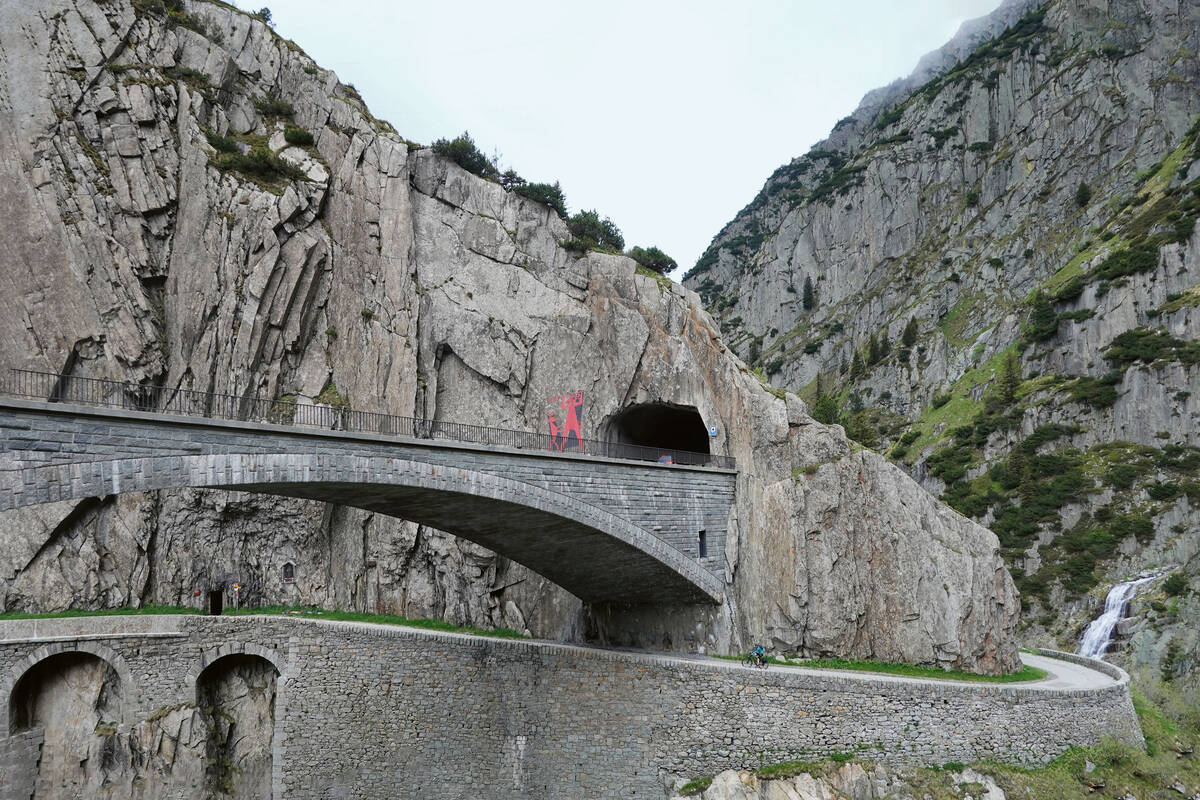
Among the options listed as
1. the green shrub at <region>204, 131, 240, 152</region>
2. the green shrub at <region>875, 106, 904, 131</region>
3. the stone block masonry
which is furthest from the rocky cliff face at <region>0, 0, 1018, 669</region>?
the green shrub at <region>875, 106, 904, 131</region>

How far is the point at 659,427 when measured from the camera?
32938 millimetres

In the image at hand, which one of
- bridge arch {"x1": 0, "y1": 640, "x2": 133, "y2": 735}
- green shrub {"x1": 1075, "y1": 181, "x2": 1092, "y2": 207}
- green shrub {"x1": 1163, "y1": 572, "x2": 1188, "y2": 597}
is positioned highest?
green shrub {"x1": 1075, "y1": 181, "x2": 1092, "y2": 207}

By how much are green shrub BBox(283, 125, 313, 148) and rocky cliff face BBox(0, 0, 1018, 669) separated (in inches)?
5.1

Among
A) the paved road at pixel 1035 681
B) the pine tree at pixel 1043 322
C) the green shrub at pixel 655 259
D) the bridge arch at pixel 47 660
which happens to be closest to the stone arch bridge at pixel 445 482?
the paved road at pixel 1035 681

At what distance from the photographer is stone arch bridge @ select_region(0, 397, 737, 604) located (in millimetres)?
12875

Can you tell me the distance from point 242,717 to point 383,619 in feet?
18.2

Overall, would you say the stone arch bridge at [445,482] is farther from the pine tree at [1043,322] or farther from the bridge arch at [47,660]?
the pine tree at [1043,322]

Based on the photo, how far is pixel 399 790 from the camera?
73.0ft

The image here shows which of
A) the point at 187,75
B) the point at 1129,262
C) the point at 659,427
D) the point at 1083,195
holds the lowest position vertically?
the point at 659,427

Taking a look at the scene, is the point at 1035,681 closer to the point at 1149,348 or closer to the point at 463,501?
the point at 463,501

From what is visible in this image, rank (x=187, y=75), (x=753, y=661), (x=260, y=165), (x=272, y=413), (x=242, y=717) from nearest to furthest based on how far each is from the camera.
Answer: (x=753, y=661)
(x=242, y=717)
(x=272, y=413)
(x=260, y=165)
(x=187, y=75)

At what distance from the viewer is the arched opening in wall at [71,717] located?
67.7ft

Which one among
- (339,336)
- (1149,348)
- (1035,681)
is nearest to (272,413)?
(339,336)

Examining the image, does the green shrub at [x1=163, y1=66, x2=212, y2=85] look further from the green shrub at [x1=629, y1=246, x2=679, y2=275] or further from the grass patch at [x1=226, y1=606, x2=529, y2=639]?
the grass patch at [x1=226, y1=606, x2=529, y2=639]
